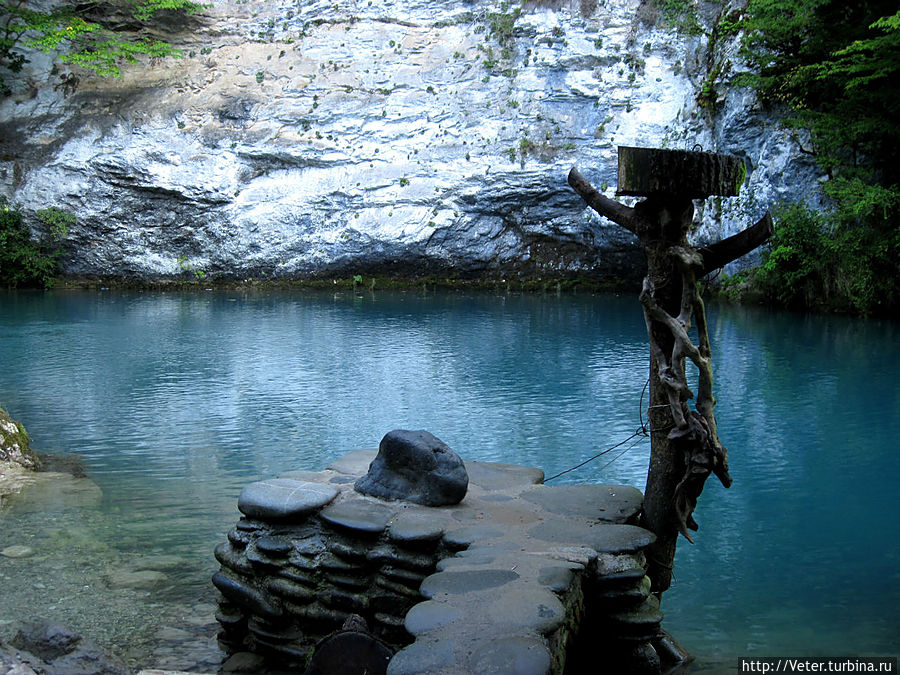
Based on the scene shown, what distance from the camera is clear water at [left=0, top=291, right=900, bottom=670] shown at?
4766 millimetres

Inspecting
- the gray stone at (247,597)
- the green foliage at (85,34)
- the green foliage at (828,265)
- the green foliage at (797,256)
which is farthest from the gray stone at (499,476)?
the green foliage at (85,34)

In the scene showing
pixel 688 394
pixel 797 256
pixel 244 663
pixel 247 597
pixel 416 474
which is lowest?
pixel 244 663

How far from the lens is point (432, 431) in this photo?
8.73m

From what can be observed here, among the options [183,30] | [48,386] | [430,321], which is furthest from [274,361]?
[183,30]

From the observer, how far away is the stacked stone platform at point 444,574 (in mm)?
3447

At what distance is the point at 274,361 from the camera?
1238 centimetres

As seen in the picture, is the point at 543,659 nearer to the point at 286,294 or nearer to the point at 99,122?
the point at 286,294

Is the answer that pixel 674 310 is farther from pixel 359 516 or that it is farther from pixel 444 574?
pixel 359 516

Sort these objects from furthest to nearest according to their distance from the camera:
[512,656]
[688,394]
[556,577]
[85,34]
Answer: [85,34] < [688,394] < [556,577] < [512,656]

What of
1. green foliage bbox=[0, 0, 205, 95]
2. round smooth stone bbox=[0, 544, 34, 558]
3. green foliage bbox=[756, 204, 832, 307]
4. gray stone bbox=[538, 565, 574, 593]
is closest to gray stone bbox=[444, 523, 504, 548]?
gray stone bbox=[538, 565, 574, 593]

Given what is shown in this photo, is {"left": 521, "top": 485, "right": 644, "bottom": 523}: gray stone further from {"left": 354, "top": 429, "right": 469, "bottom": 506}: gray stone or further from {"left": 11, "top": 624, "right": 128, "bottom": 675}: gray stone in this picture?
{"left": 11, "top": 624, "right": 128, "bottom": 675}: gray stone

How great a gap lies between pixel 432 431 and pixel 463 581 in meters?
5.03

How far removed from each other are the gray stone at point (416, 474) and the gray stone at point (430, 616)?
1.20m

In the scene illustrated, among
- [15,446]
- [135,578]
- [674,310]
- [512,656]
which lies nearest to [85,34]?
[15,446]
